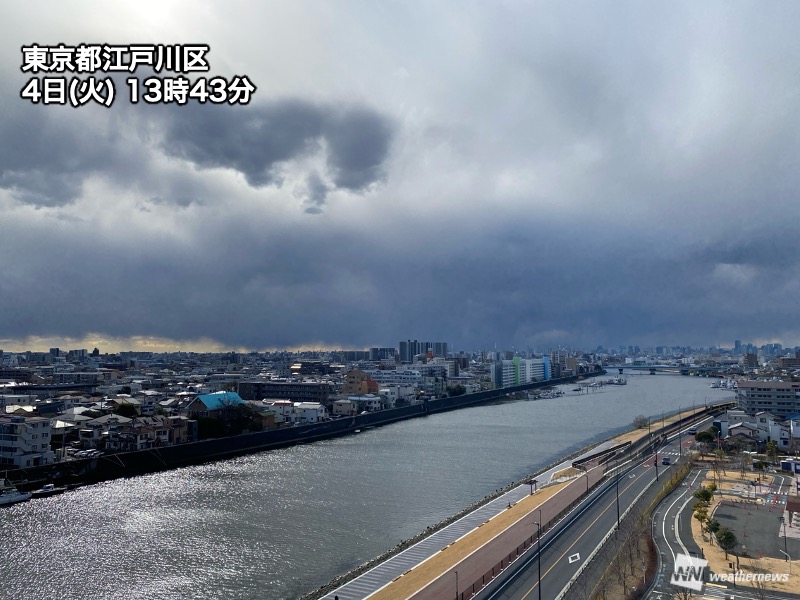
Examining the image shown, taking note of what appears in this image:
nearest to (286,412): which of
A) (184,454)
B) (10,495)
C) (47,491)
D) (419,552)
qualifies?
(184,454)

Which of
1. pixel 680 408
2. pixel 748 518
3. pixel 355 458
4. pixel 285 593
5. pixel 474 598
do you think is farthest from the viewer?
pixel 680 408

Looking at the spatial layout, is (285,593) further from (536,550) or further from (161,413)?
(161,413)

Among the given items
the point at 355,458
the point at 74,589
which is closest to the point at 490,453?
the point at 355,458

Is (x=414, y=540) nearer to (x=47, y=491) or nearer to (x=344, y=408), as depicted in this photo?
(x=47, y=491)

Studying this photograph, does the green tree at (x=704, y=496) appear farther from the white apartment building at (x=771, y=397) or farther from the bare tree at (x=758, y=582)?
the white apartment building at (x=771, y=397)

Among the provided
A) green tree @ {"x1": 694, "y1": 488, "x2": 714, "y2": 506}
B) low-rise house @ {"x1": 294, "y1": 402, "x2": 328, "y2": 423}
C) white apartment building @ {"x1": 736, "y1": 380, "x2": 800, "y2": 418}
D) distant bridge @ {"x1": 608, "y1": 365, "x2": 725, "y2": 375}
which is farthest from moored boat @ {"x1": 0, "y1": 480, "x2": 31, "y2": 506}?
distant bridge @ {"x1": 608, "y1": 365, "x2": 725, "y2": 375}

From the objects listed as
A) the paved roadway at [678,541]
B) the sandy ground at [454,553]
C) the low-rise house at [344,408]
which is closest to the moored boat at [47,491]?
the sandy ground at [454,553]

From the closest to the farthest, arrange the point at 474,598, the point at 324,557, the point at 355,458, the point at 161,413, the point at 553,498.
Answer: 1. the point at 474,598
2. the point at 324,557
3. the point at 553,498
4. the point at 355,458
5. the point at 161,413

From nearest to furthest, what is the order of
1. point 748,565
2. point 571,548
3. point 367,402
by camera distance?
point 748,565 → point 571,548 → point 367,402
